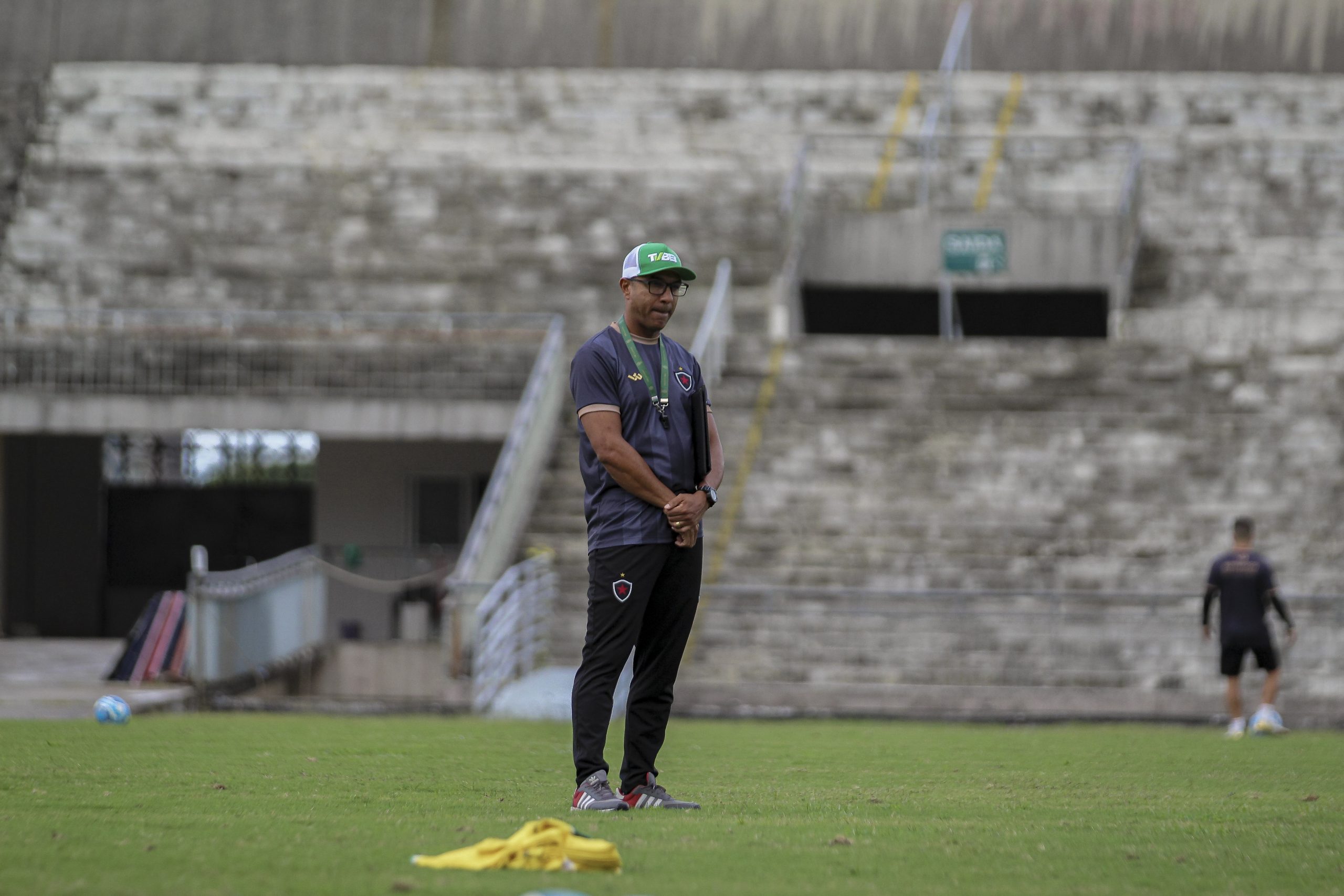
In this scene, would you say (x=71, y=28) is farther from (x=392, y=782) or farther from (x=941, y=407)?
(x=392, y=782)

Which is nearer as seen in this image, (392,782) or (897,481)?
(392,782)

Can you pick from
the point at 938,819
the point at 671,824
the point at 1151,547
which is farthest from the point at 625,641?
the point at 1151,547

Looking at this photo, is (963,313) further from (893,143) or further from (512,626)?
(512,626)

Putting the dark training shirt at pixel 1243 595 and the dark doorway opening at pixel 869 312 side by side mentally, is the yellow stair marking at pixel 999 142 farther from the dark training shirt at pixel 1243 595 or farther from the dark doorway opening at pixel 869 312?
the dark training shirt at pixel 1243 595

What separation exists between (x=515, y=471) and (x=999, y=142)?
12720 mm

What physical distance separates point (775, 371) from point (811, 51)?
36.6 ft

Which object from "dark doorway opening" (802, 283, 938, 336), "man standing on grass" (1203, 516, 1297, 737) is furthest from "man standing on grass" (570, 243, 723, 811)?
"dark doorway opening" (802, 283, 938, 336)

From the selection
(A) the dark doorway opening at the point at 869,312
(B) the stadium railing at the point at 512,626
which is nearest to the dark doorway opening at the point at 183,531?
(A) the dark doorway opening at the point at 869,312

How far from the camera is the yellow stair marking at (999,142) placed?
85.6 ft

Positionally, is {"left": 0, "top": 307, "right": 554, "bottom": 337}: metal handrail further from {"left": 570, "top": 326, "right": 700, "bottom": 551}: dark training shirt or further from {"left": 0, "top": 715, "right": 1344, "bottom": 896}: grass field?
{"left": 570, "top": 326, "right": 700, "bottom": 551}: dark training shirt

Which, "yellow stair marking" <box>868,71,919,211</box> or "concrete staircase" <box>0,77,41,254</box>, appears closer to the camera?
"yellow stair marking" <box>868,71,919,211</box>

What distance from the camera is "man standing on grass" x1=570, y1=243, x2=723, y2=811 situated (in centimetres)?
630

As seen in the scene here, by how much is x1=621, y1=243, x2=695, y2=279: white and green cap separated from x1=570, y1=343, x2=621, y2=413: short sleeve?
321 millimetres

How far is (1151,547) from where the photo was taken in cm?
1725
